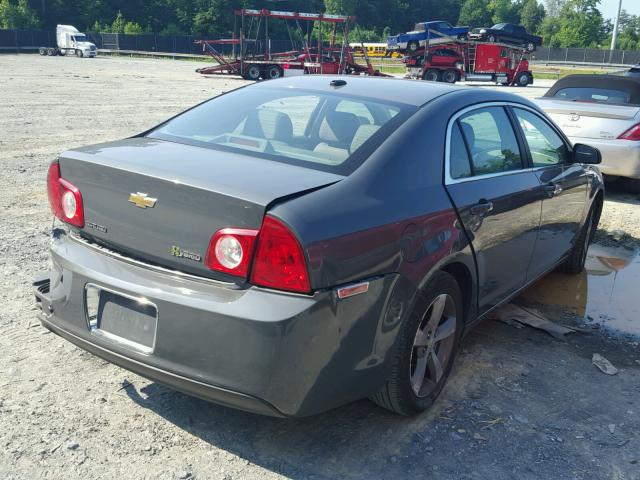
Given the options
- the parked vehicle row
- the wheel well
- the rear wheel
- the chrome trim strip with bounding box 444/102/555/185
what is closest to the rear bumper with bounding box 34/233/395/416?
the wheel well

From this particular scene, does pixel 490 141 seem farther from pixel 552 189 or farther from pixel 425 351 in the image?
pixel 425 351

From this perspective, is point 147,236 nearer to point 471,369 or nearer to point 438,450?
point 438,450

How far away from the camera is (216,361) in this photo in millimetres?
2594

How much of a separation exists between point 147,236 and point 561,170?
127 inches

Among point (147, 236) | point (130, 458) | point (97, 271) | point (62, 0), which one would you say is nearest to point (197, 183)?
point (147, 236)

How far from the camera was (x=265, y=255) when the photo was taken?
2.55 m

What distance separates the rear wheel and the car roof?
34.2m

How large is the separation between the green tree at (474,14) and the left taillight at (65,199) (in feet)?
441

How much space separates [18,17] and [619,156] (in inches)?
3060

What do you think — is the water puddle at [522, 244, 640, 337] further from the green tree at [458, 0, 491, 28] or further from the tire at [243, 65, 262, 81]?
the green tree at [458, 0, 491, 28]

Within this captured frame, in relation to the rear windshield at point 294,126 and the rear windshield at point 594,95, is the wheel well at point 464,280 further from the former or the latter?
the rear windshield at point 594,95

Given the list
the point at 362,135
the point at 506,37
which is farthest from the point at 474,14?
the point at 362,135

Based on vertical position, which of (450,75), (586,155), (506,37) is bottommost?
(586,155)

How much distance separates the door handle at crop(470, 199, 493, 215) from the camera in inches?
136
